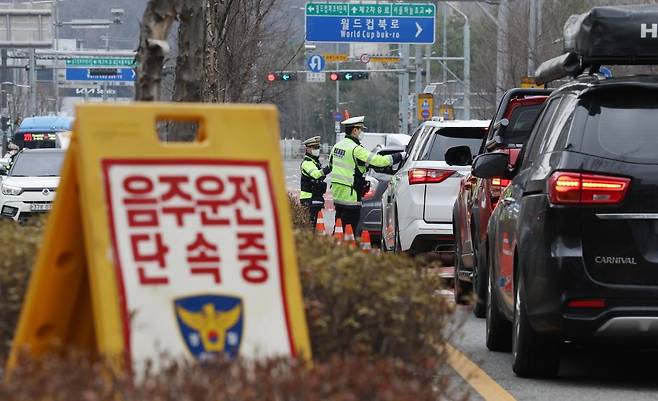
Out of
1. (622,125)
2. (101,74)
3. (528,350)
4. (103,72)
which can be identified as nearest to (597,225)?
(622,125)

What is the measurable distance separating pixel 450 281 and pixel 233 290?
468 inches

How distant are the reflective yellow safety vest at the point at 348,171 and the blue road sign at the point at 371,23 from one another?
35.8 metres

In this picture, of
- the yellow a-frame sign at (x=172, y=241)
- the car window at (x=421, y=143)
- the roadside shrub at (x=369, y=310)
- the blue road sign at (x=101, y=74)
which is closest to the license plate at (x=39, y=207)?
the car window at (x=421, y=143)

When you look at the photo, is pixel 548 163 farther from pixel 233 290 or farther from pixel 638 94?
pixel 233 290

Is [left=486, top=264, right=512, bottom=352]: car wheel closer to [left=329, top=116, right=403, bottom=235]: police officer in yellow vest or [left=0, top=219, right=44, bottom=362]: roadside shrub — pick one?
[left=0, top=219, right=44, bottom=362]: roadside shrub

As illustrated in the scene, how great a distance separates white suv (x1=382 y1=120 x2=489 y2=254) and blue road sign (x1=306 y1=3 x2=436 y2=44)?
1490 inches

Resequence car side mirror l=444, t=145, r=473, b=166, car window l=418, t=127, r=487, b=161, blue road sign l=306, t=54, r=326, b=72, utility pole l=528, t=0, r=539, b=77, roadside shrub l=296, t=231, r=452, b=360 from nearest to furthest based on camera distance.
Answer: roadside shrub l=296, t=231, r=452, b=360 → car side mirror l=444, t=145, r=473, b=166 → car window l=418, t=127, r=487, b=161 → utility pole l=528, t=0, r=539, b=77 → blue road sign l=306, t=54, r=326, b=72

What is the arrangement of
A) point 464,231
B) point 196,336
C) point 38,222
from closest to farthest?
point 196,336 < point 38,222 < point 464,231

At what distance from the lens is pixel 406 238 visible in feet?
54.6

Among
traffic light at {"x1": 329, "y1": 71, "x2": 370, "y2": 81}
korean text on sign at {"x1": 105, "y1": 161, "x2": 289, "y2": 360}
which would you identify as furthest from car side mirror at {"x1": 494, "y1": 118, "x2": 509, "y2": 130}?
traffic light at {"x1": 329, "y1": 71, "x2": 370, "y2": 81}

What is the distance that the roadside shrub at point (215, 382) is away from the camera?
4.48 m

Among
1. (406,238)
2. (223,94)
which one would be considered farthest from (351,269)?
(223,94)

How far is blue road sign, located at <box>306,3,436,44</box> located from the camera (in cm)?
5469

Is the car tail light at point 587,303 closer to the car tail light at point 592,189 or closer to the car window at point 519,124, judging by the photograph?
the car tail light at point 592,189
